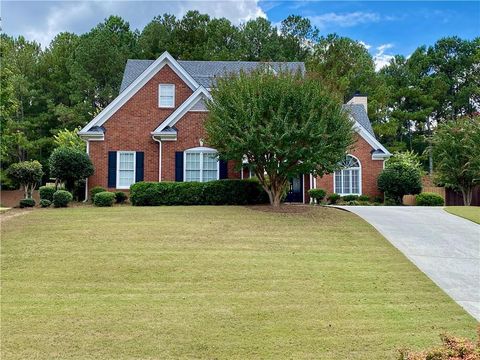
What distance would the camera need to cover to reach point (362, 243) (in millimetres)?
12398

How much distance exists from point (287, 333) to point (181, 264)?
3.92 meters

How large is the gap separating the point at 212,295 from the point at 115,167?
16259mm

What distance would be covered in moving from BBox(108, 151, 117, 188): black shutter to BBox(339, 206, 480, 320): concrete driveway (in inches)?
481

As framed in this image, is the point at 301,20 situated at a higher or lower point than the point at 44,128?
higher

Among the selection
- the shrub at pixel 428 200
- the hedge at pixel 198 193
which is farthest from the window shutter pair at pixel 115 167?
the shrub at pixel 428 200

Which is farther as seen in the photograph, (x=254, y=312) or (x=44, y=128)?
(x=44, y=128)

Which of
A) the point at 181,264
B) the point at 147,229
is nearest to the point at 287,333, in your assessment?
the point at 181,264

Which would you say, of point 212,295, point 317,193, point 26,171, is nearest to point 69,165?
point 26,171

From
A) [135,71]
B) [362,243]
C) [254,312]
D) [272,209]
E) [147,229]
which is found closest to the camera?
[254,312]

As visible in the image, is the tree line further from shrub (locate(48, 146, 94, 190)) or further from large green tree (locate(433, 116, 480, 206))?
shrub (locate(48, 146, 94, 190))

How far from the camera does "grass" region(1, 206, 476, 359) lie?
6.30 meters

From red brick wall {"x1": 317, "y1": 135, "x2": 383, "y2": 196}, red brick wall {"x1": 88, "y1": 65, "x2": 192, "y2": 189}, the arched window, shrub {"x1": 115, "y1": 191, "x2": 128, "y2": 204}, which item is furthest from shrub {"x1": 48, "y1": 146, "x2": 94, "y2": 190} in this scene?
the arched window

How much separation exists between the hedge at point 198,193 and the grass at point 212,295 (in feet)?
18.8

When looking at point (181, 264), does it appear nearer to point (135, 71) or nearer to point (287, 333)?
point (287, 333)
